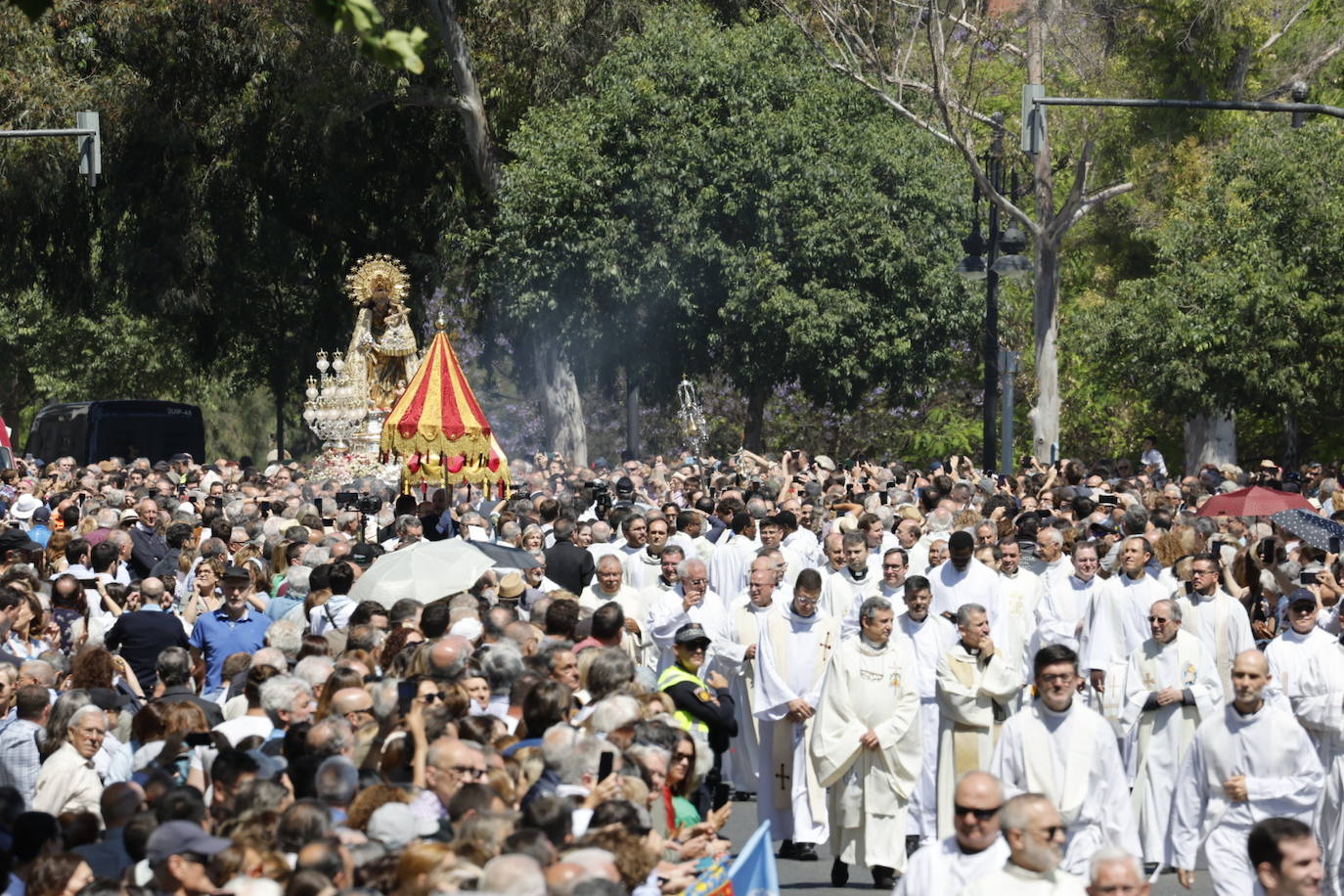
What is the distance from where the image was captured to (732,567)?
1631cm

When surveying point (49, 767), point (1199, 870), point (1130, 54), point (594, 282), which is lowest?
point (1199, 870)

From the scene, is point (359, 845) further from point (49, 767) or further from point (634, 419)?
point (634, 419)

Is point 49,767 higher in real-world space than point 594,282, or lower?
lower

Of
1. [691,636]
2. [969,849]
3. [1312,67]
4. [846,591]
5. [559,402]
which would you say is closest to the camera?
[969,849]

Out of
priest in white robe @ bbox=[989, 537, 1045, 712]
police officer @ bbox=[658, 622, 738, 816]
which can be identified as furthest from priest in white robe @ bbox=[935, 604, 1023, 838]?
priest in white robe @ bbox=[989, 537, 1045, 712]

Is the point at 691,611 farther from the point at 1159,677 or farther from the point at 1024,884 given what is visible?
the point at 1024,884

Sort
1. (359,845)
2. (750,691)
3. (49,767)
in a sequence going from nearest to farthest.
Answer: (359,845) < (49,767) < (750,691)

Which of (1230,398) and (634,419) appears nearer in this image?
(1230,398)

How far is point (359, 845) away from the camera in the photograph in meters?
6.81

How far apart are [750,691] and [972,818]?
20.5ft

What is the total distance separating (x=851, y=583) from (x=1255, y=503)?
4.16 metres

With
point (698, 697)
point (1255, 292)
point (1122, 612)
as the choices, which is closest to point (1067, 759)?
point (698, 697)

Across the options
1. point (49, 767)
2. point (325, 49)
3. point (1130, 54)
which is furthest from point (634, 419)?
point (49, 767)

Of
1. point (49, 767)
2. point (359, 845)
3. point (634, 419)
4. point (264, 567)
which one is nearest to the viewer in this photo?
point (359, 845)
